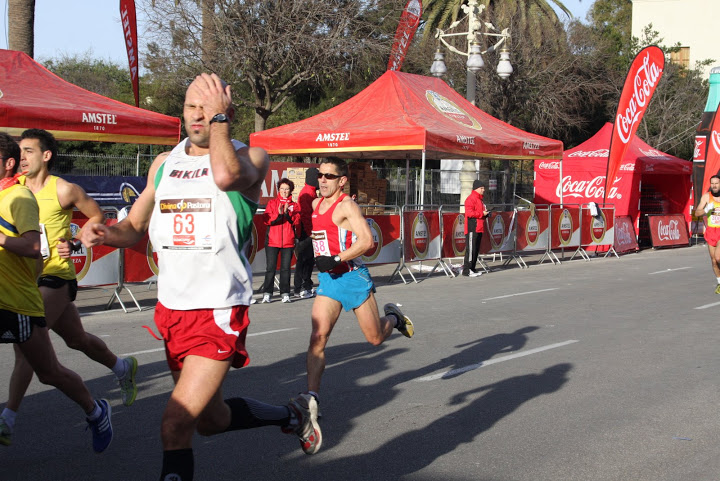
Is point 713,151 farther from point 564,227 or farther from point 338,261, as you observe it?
point 338,261

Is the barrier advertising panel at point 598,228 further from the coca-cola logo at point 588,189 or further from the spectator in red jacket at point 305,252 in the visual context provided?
the spectator in red jacket at point 305,252

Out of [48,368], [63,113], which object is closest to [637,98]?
[63,113]

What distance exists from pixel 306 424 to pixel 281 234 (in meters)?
7.59

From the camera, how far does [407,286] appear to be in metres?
13.9

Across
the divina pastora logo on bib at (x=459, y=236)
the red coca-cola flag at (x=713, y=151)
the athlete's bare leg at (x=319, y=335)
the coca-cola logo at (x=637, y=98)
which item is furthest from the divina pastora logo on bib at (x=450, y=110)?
the athlete's bare leg at (x=319, y=335)

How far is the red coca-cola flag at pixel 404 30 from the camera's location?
21734 millimetres

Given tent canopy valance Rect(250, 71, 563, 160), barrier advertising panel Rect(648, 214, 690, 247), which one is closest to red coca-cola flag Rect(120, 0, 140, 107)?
tent canopy valance Rect(250, 71, 563, 160)

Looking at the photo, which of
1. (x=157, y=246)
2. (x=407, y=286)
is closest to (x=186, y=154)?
(x=157, y=246)

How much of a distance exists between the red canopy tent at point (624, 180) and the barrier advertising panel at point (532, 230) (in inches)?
162

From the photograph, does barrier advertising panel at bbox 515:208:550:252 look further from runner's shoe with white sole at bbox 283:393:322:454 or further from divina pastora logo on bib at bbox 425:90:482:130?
runner's shoe with white sole at bbox 283:393:322:454

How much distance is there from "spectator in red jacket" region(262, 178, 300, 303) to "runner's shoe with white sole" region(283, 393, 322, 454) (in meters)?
7.29

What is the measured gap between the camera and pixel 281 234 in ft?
38.7

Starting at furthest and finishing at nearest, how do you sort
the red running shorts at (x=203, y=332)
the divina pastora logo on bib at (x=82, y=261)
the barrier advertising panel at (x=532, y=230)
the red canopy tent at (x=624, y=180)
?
the red canopy tent at (x=624, y=180)
the barrier advertising panel at (x=532, y=230)
the divina pastora logo on bib at (x=82, y=261)
the red running shorts at (x=203, y=332)

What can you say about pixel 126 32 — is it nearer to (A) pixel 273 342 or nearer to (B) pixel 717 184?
(A) pixel 273 342
